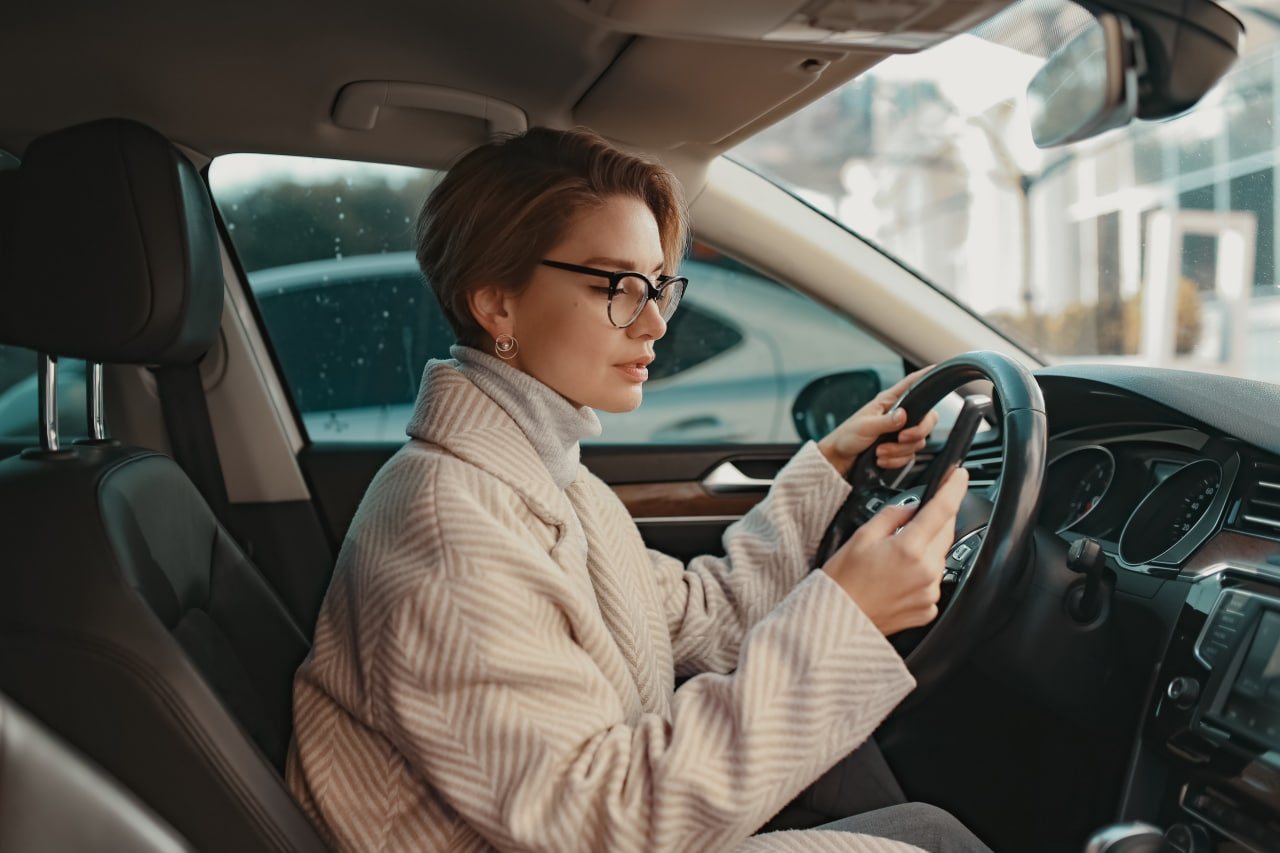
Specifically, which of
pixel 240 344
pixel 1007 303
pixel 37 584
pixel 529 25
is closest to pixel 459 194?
pixel 529 25

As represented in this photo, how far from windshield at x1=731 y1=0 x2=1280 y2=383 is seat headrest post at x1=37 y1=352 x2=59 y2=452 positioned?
1.27 m

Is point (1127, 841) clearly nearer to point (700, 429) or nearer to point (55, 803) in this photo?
point (55, 803)

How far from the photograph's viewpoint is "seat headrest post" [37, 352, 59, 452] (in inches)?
55.1

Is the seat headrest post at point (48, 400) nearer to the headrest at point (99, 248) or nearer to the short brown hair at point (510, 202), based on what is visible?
the headrest at point (99, 248)

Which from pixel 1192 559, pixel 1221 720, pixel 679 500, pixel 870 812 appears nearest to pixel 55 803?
pixel 870 812

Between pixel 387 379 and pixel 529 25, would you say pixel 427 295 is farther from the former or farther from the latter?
pixel 529 25

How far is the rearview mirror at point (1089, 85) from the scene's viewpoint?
1434mm

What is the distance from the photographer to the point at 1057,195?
10516 millimetres

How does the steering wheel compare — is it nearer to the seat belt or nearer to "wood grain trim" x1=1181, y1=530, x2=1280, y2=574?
"wood grain trim" x1=1181, y1=530, x2=1280, y2=574

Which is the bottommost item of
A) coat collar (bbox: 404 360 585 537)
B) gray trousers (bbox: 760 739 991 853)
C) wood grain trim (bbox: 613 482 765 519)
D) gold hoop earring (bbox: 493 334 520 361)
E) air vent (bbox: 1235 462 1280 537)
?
gray trousers (bbox: 760 739 991 853)

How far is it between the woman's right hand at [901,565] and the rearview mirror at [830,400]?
1508mm

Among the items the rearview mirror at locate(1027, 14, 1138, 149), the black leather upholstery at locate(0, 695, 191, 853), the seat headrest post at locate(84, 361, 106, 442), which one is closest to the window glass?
the rearview mirror at locate(1027, 14, 1138, 149)

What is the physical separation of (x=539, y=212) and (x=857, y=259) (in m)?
1.00

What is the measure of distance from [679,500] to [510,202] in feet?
4.02
